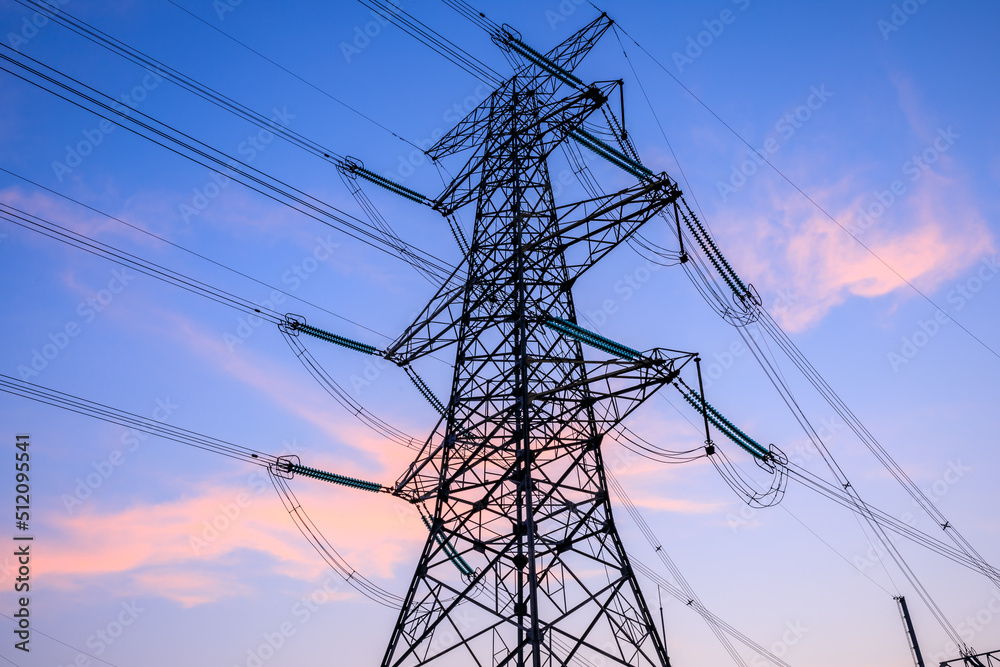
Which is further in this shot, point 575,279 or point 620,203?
point 575,279

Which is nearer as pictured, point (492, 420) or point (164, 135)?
point (492, 420)

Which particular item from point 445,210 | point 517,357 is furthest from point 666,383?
point 445,210

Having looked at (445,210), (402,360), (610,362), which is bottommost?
(610,362)

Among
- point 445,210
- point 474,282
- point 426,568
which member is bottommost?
point 426,568

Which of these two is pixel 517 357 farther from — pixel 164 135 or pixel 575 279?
pixel 164 135

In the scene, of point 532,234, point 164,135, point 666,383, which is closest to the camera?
point 666,383

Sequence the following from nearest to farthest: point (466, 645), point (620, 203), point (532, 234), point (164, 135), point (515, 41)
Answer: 1. point (466, 645)
2. point (620, 203)
3. point (164, 135)
4. point (532, 234)
5. point (515, 41)

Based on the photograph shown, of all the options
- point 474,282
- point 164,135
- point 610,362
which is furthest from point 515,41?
point 610,362

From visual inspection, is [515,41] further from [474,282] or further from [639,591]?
[639,591]

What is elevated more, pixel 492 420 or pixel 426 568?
pixel 492 420
